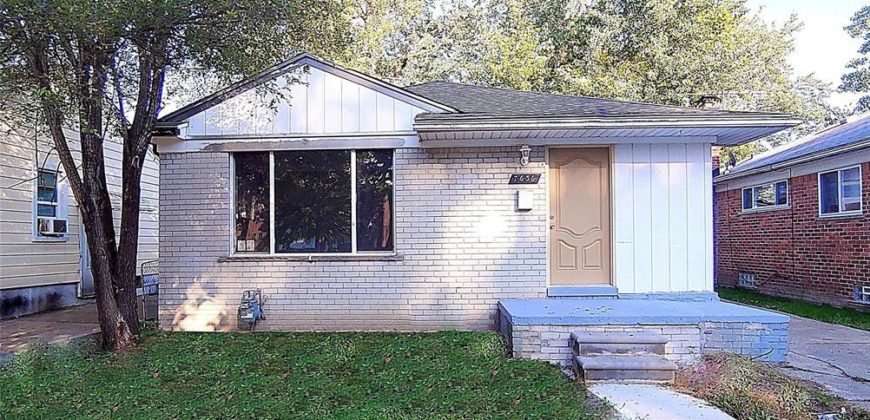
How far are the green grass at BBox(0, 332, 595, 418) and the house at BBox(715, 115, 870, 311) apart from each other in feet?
23.0

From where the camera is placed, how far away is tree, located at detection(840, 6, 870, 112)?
24875mm

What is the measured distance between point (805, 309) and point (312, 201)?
8.28 meters

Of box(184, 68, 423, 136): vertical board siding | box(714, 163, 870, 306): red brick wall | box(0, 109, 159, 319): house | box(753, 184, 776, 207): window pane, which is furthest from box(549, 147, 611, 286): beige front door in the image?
box(753, 184, 776, 207): window pane

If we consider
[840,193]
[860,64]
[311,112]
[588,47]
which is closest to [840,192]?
[840,193]

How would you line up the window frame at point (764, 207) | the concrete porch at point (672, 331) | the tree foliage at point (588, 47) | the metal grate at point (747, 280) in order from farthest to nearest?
the tree foliage at point (588, 47) → the metal grate at point (747, 280) → the window frame at point (764, 207) → the concrete porch at point (672, 331)

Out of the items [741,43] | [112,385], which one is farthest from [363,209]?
[741,43]

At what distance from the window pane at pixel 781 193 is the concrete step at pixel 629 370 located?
8.06 m

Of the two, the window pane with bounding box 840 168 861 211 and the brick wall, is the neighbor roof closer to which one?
the window pane with bounding box 840 168 861 211

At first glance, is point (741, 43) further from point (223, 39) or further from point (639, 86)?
point (223, 39)

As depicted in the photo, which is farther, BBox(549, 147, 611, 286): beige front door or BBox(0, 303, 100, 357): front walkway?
BBox(549, 147, 611, 286): beige front door

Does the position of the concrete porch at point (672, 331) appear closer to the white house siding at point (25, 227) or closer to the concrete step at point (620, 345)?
the concrete step at point (620, 345)

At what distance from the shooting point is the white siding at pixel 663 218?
6.54m

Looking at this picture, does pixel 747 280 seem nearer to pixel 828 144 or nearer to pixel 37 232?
pixel 828 144

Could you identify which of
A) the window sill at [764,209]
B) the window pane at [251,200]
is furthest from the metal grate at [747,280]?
the window pane at [251,200]
